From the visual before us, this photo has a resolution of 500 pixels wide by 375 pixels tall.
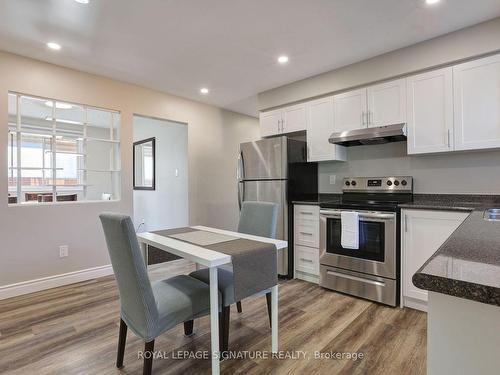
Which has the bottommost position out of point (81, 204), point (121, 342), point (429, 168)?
point (121, 342)

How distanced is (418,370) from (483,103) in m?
2.14

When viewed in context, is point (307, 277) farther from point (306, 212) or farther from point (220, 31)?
point (220, 31)

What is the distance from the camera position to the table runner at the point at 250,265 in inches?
63.2

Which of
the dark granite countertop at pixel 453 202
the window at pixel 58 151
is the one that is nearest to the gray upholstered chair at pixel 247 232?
the dark granite countertop at pixel 453 202

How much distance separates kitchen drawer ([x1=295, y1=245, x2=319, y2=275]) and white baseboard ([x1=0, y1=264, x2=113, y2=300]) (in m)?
2.33

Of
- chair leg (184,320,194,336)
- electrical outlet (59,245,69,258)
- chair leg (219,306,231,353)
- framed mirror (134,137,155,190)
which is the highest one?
framed mirror (134,137,155,190)

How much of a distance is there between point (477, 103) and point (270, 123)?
225 cm

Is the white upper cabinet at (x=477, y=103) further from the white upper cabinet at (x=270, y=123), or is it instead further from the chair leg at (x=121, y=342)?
the chair leg at (x=121, y=342)

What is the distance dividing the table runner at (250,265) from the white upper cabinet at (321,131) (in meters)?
1.84

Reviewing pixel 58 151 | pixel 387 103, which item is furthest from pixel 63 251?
pixel 387 103

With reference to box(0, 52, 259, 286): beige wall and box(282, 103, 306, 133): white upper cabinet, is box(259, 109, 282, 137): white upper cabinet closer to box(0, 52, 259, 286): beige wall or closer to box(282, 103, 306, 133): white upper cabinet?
box(282, 103, 306, 133): white upper cabinet

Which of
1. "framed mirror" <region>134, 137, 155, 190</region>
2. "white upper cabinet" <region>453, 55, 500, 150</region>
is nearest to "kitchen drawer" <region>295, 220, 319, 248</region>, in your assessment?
"white upper cabinet" <region>453, 55, 500, 150</region>

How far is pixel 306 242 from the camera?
3.20 meters

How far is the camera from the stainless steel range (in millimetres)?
2498
